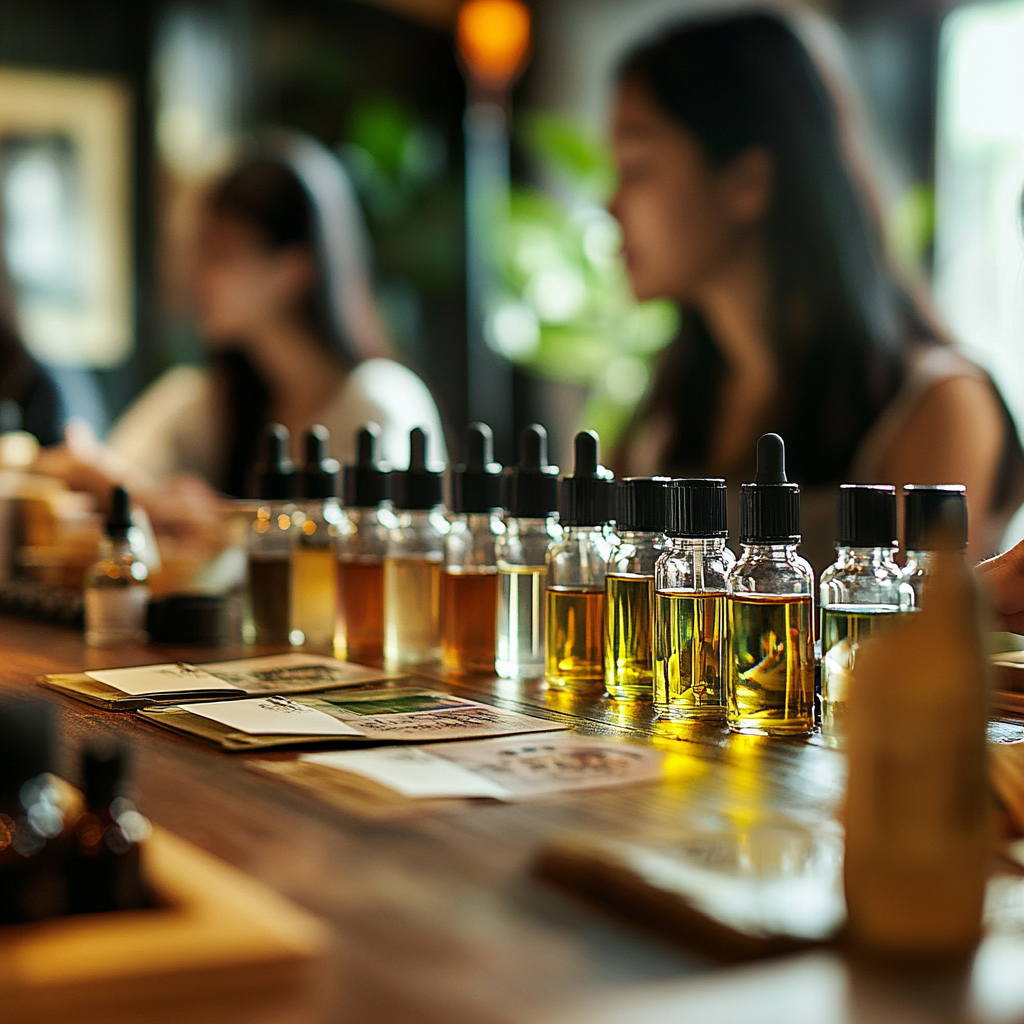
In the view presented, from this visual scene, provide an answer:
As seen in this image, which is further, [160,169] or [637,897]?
[160,169]

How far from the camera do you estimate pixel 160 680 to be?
3.64ft

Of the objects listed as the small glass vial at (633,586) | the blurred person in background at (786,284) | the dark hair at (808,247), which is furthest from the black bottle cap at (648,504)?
the dark hair at (808,247)

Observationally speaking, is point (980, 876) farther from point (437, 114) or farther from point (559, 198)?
point (437, 114)

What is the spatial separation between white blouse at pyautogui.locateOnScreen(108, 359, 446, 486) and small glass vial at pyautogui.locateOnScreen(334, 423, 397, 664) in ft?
3.13

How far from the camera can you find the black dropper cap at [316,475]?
1423 mm

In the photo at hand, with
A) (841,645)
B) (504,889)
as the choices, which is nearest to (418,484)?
(841,645)

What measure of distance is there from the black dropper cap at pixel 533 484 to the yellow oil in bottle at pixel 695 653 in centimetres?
22

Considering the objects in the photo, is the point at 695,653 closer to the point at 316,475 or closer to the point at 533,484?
the point at 533,484

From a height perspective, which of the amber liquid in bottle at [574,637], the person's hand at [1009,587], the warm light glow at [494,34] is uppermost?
the warm light glow at [494,34]

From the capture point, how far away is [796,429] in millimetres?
1993

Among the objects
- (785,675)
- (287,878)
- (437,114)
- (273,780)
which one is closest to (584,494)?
(785,675)

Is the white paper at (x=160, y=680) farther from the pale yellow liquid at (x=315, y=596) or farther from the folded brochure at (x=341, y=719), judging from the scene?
the pale yellow liquid at (x=315, y=596)

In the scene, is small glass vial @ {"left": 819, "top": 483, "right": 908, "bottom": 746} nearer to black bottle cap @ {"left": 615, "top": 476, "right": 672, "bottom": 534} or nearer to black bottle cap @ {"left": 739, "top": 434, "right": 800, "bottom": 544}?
black bottle cap @ {"left": 739, "top": 434, "right": 800, "bottom": 544}

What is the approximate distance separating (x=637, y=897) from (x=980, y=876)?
0.14 meters
